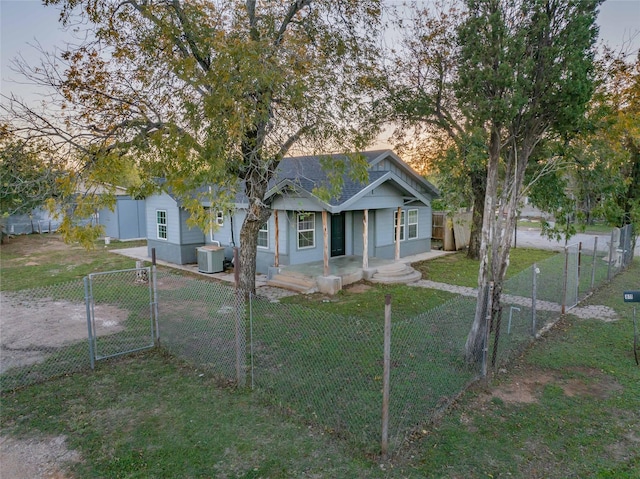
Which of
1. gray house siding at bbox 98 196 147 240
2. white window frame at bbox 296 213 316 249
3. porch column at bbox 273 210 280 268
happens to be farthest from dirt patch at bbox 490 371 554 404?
gray house siding at bbox 98 196 147 240

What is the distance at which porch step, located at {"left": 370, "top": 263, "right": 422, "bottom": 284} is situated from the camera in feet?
44.0

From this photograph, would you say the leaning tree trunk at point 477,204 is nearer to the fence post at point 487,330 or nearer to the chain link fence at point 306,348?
the chain link fence at point 306,348

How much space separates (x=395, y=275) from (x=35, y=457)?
1084cm

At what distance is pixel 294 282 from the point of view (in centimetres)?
1271

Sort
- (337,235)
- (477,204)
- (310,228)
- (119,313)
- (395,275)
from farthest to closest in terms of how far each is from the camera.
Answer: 1. (477,204)
2. (337,235)
3. (310,228)
4. (395,275)
5. (119,313)

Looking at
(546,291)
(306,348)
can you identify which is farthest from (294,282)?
(546,291)

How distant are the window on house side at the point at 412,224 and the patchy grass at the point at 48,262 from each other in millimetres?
11812

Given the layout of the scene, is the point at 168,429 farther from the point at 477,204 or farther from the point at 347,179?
the point at 477,204

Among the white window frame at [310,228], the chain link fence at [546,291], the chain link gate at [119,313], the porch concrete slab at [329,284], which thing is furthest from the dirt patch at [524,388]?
the white window frame at [310,228]

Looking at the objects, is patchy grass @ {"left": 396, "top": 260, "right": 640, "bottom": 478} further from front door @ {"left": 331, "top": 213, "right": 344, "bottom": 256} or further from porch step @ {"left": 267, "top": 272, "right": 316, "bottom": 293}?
front door @ {"left": 331, "top": 213, "right": 344, "bottom": 256}

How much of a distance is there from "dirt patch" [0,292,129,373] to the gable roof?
5.24 m

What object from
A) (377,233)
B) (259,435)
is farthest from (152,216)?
(259,435)

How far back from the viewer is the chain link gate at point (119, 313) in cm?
725

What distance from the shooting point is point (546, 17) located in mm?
6168
